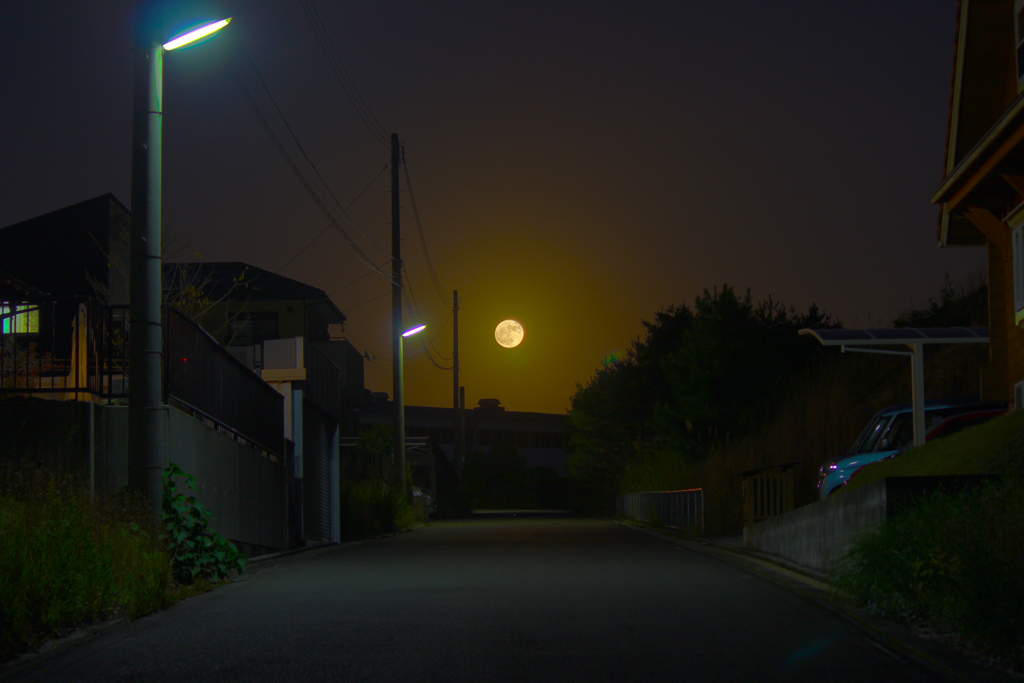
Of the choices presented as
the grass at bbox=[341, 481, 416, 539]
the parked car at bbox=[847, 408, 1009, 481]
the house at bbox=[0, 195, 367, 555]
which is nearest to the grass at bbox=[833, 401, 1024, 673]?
the house at bbox=[0, 195, 367, 555]

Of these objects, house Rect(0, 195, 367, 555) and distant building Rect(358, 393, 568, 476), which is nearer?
house Rect(0, 195, 367, 555)

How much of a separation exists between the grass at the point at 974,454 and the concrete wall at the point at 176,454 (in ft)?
26.2

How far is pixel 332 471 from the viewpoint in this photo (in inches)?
1048

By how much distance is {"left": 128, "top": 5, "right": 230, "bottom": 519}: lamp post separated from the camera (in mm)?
10641

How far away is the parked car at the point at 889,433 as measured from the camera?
18812mm

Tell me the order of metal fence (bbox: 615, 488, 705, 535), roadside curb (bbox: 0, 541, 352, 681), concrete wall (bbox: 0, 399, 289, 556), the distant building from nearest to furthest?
roadside curb (bbox: 0, 541, 352, 681), concrete wall (bbox: 0, 399, 289, 556), metal fence (bbox: 615, 488, 705, 535), the distant building

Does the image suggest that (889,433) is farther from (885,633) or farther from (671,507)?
(885,633)

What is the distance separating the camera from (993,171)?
1538 cm

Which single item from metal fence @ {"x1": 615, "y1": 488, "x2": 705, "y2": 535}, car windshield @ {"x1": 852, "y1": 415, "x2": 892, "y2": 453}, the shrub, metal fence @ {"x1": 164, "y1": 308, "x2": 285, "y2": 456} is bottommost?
metal fence @ {"x1": 615, "y1": 488, "x2": 705, "y2": 535}

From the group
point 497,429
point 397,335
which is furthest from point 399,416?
point 497,429

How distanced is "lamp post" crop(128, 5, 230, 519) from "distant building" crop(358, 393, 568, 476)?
244 feet

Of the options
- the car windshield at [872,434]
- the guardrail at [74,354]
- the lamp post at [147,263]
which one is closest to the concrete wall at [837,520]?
the car windshield at [872,434]

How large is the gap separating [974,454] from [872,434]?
920 cm

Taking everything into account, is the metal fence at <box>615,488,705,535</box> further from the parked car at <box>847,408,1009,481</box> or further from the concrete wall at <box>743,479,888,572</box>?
the concrete wall at <box>743,479,888,572</box>
